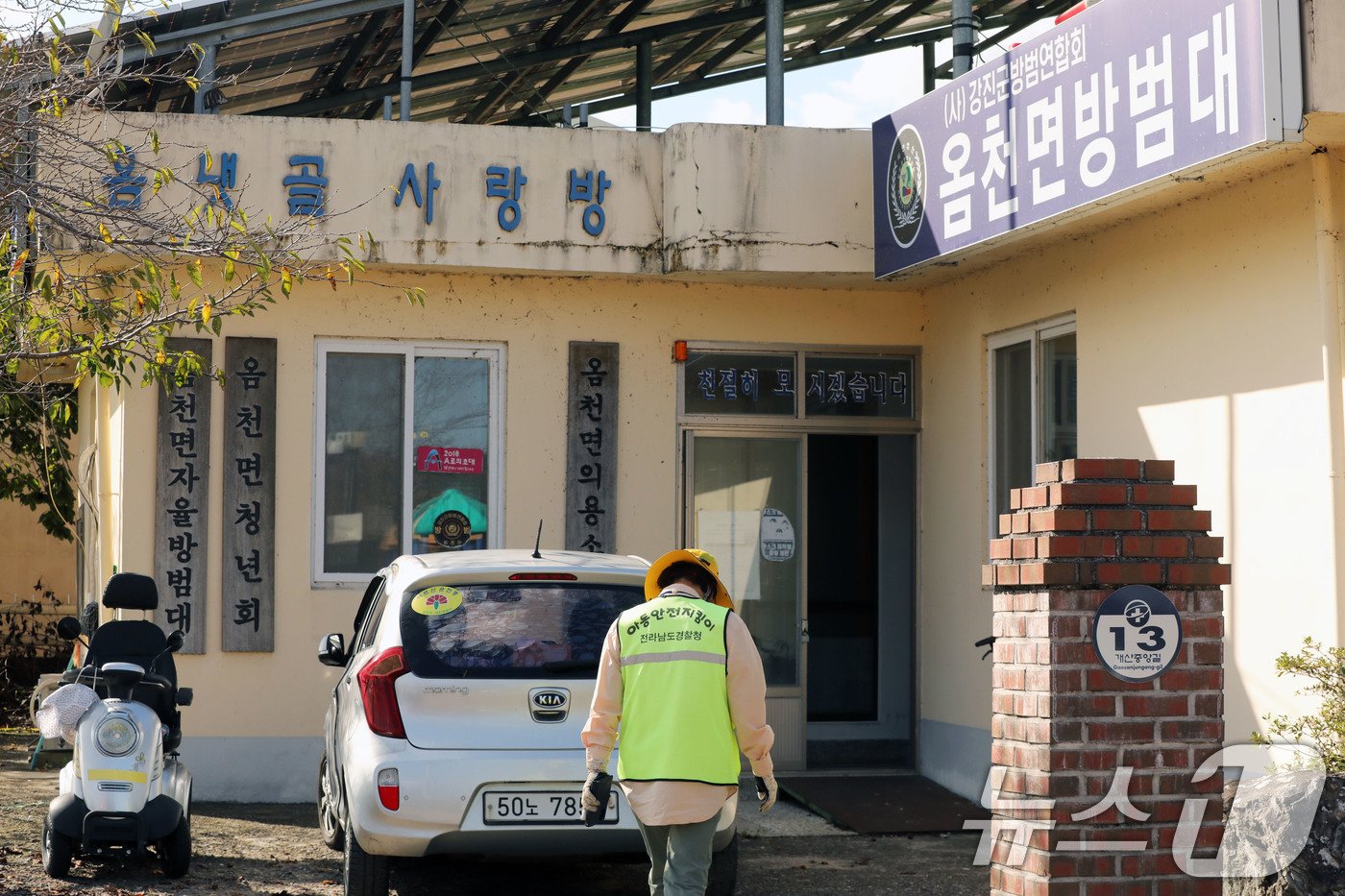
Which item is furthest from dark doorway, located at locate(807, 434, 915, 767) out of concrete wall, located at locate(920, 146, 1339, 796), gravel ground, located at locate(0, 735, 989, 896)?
gravel ground, located at locate(0, 735, 989, 896)

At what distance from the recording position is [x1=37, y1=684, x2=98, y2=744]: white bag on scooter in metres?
7.21

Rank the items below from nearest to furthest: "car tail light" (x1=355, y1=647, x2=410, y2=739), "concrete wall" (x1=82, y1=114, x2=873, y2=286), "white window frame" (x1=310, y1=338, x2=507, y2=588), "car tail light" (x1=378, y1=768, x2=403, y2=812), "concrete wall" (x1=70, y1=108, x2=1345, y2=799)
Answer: "car tail light" (x1=378, y1=768, x2=403, y2=812), "car tail light" (x1=355, y1=647, x2=410, y2=739), "concrete wall" (x1=70, y1=108, x2=1345, y2=799), "concrete wall" (x1=82, y1=114, x2=873, y2=286), "white window frame" (x1=310, y1=338, x2=507, y2=588)

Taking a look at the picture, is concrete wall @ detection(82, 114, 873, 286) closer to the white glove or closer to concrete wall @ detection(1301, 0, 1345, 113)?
concrete wall @ detection(1301, 0, 1345, 113)

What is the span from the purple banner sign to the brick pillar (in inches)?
95.8

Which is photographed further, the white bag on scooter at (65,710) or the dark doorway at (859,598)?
the dark doorway at (859,598)

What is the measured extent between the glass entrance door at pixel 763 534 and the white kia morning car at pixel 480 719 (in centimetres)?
410

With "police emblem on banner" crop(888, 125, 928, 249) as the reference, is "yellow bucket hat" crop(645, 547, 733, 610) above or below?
below

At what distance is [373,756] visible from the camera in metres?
6.29

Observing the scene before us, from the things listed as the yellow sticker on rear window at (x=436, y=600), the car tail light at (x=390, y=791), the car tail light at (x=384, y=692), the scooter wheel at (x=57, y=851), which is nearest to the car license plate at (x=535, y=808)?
the car tail light at (x=390, y=791)

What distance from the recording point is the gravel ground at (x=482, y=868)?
7395mm

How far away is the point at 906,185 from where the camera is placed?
963 centimetres

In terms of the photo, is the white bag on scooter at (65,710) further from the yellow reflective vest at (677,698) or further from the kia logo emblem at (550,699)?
the yellow reflective vest at (677,698)

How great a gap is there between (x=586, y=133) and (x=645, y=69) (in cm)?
391

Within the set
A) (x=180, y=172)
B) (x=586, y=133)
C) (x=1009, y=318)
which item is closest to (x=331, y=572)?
(x=180, y=172)
